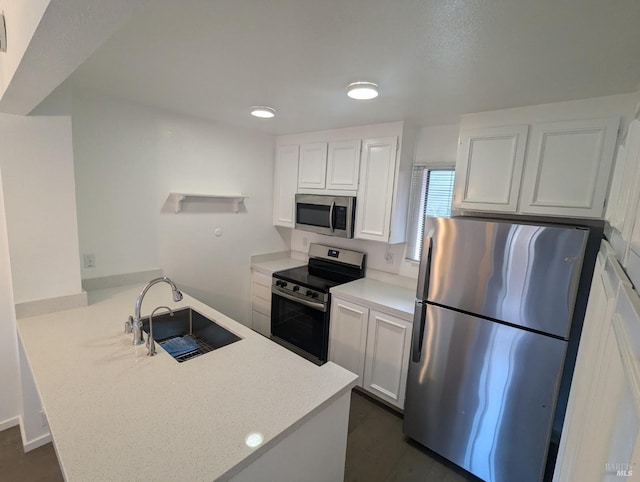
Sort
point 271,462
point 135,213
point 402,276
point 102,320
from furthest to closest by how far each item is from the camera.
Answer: point 402,276, point 135,213, point 102,320, point 271,462

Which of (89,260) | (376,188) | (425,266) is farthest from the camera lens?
(376,188)

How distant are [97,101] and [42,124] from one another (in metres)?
0.60

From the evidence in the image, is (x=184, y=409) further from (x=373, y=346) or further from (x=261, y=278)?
(x=261, y=278)

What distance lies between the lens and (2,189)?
5.34 ft

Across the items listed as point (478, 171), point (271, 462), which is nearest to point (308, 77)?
point (478, 171)

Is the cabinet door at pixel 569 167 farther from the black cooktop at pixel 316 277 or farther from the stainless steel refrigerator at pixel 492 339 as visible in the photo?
the black cooktop at pixel 316 277

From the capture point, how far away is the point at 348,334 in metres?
2.54

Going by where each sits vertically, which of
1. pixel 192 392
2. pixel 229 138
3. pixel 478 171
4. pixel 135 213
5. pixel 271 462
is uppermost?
pixel 229 138

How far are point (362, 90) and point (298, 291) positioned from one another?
1801 millimetres

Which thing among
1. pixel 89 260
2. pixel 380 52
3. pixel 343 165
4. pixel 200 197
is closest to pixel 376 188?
pixel 343 165

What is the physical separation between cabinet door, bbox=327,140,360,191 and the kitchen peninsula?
170 cm

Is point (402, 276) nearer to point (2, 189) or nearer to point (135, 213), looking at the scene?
point (135, 213)

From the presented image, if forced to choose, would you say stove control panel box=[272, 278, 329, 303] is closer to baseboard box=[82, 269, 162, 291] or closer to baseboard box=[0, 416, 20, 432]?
baseboard box=[82, 269, 162, 291]

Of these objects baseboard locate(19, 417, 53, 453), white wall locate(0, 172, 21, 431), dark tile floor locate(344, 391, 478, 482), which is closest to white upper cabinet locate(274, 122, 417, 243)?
dark tile floor locate(344, 391, 478, 482)
